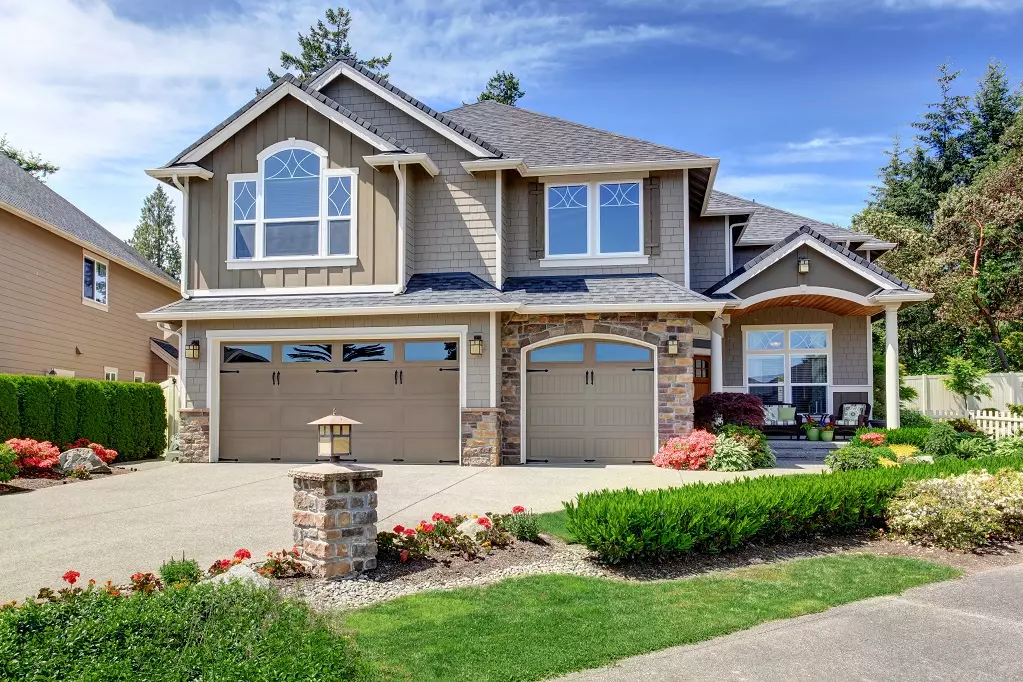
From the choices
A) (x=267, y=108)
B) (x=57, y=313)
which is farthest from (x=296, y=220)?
(x=57, y=313)

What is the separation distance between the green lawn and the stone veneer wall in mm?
6805

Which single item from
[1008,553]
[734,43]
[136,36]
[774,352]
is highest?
[734,43]

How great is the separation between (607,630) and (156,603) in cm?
297

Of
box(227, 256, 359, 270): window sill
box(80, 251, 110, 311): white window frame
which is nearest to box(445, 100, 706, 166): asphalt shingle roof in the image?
box(227, 256, 359, 270): window sill

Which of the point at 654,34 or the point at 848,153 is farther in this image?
the point at 848,153

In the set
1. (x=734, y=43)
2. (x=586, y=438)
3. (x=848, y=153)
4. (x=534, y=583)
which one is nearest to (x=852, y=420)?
(x=586, y=438)

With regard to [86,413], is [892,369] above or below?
above

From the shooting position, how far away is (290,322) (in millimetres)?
14125

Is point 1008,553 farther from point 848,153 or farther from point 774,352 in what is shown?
point 848,153

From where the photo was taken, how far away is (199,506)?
31.4 ft

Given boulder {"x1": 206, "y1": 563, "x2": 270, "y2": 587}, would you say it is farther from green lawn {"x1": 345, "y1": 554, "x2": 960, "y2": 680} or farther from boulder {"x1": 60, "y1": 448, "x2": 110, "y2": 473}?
boulder {"x1": 60, "y1": 448, "x2": 110, "y2": 473}

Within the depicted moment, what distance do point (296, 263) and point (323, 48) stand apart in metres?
21.1

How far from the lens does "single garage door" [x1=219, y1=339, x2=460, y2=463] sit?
1393 centimetres

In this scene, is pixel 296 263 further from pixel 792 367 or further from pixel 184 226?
pixel 792 367
